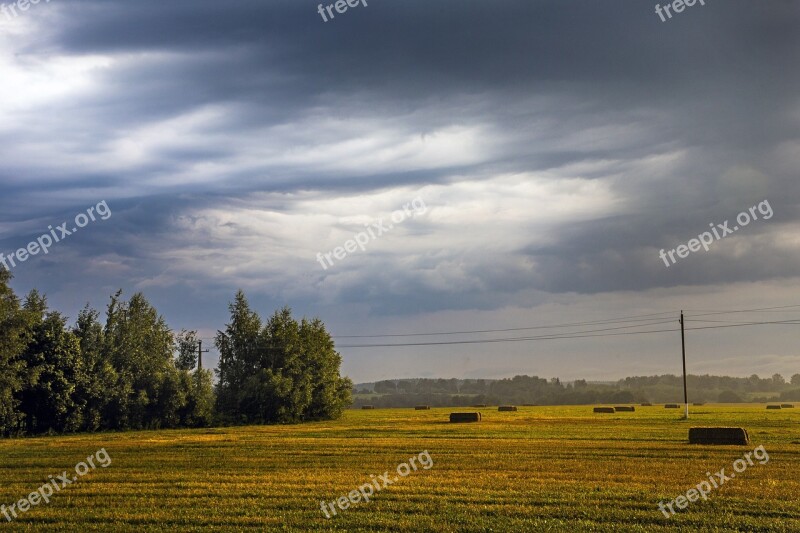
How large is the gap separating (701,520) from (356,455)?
2168 centimetres

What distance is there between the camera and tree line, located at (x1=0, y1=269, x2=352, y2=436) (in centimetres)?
6751

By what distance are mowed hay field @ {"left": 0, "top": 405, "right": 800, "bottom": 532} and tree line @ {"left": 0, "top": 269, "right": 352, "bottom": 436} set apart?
2420 centimetres

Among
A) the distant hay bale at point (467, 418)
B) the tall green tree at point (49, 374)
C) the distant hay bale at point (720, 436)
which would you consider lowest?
the distant hay bale at point (467, 418)

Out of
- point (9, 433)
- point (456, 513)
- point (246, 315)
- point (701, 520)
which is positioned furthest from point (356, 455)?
point (246, 315)

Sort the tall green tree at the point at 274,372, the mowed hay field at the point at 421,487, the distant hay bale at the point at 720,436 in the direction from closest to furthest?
the mowed hay field at the point at 421,487, the distant hay bale at the point at 720,436, the tall green tree at the point at 274,372

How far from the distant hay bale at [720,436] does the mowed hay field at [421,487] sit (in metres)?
1.02

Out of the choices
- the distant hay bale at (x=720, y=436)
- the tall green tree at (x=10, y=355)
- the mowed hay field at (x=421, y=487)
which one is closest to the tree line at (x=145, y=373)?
the tall green tree at (x=10, y=355)

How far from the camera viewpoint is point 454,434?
182 feet

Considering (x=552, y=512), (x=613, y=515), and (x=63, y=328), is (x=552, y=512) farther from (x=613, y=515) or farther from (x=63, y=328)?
(x=63, y=328)

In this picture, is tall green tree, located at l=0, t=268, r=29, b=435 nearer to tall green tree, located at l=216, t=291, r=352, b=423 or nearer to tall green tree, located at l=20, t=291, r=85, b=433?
tall green tree, located at l=20, t=291, r=85, b=433

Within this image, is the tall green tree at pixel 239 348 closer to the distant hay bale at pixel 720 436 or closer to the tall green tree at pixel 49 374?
the tall green tree at pixel 49 374

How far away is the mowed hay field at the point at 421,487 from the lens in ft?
68.5

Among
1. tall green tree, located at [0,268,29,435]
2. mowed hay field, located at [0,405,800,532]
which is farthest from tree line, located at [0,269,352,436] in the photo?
mowed hay field, located at [0,405,800,532]

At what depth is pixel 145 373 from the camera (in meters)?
82.7
